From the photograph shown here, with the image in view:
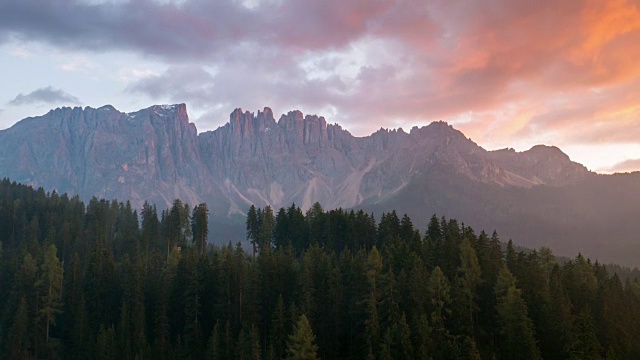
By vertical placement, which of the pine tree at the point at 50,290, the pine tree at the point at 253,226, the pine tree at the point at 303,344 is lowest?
the pine tree at the point at 303,344

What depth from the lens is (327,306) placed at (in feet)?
263

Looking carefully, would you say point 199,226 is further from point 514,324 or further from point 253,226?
point 514,324

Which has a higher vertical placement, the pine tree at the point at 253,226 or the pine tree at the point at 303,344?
the pine tree at the point at 253,226

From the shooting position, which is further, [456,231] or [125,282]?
[456,231]

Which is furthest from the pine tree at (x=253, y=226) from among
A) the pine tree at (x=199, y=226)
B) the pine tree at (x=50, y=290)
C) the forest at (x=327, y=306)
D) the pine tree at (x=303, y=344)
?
the pine tree at (x=303, y=344)

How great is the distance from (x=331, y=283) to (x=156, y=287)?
30280mm

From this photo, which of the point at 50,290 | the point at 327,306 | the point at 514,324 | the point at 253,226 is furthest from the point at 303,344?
the point at 253,226

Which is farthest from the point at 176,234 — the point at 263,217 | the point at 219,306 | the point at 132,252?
the point at 219,306

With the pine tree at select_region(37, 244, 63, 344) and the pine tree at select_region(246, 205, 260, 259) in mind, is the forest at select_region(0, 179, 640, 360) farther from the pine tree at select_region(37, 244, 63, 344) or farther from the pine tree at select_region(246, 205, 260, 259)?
the pine tree at select_region(246, 205, 260, 259)

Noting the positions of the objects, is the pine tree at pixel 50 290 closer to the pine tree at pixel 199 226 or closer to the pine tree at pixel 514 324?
the pine tree at pixel 199 226

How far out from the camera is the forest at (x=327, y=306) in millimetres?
70062

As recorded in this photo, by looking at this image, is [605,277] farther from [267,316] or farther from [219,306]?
[219,306]

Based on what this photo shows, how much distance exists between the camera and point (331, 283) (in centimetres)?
8112

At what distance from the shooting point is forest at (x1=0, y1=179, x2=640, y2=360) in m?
70.1
